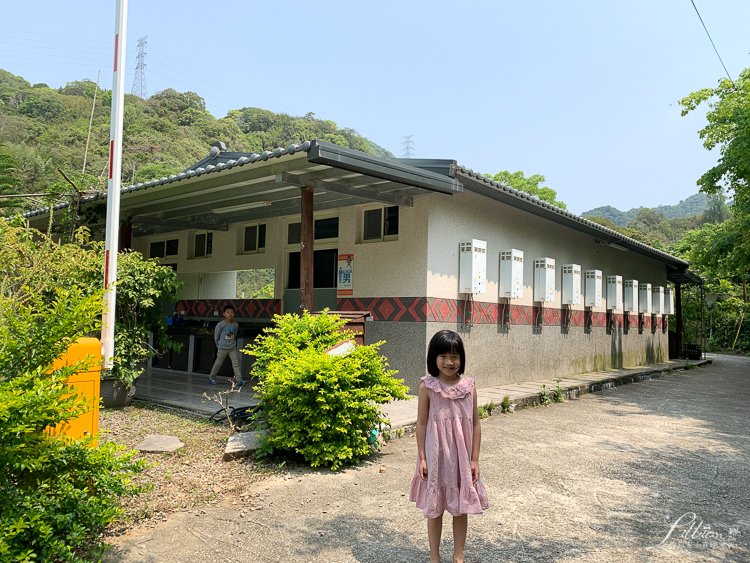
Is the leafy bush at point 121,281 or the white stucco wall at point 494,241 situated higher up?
the white stucco wall at point 494,241

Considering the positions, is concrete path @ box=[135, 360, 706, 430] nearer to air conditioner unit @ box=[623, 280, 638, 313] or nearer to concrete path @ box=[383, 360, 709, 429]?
concrete path @ box=[383, 360, 709, 429]

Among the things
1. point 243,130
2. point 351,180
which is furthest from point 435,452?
point 243,130

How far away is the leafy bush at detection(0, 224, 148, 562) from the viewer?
272 cm

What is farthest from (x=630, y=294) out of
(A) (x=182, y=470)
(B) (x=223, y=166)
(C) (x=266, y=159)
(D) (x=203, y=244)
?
(A) (x=182, y=470)

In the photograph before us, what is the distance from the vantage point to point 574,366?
13.7 m

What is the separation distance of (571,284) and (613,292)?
319 centimetres

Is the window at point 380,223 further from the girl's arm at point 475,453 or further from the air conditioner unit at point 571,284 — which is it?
the girl's arm at point 475,453

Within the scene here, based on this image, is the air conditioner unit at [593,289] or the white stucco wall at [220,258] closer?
the white stucco wall at [220,258]

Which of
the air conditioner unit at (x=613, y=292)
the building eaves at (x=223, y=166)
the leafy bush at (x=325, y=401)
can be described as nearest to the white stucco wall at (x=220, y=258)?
the building eaves at (x=223, y=166)

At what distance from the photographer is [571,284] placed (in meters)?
12.9

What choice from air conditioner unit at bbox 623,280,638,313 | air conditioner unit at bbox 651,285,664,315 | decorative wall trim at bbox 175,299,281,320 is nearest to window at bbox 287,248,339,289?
decorative wall trim at bbox 175,299,281,320

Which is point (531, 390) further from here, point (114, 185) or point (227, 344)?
point (114, 185)

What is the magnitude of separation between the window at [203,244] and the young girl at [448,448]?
11.3 metres

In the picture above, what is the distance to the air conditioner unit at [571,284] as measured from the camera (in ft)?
42.3
